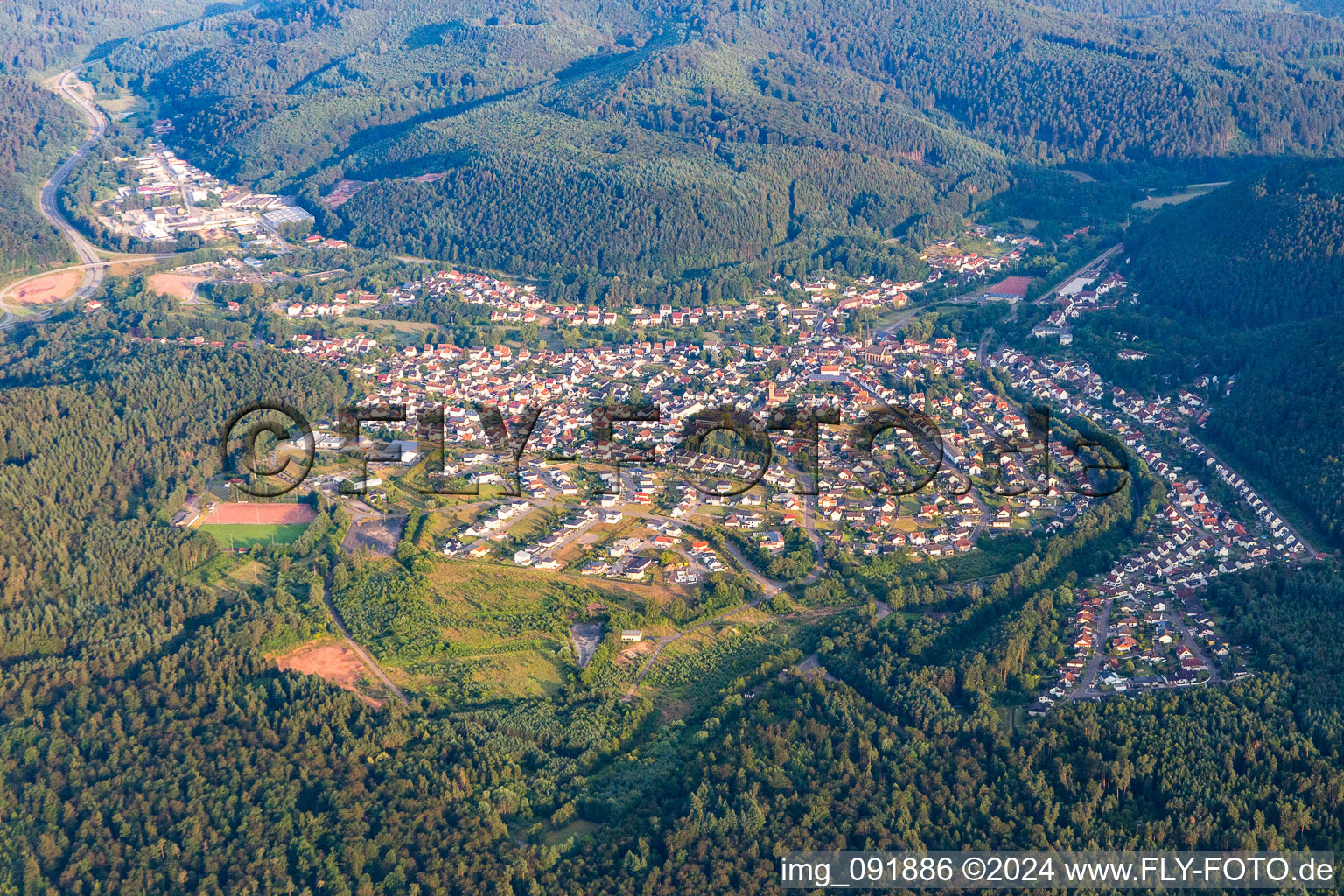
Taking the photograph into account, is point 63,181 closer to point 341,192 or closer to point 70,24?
point 341,192

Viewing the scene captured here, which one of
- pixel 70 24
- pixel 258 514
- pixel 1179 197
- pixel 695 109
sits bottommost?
pixel 70 24

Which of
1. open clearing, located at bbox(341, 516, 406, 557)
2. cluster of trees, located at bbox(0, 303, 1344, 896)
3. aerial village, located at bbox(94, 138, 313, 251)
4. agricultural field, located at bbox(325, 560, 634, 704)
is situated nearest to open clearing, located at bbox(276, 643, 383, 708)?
agricultural field, located at bbox(325, 560, 634, 704)

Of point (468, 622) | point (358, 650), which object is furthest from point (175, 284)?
point (468, 622)

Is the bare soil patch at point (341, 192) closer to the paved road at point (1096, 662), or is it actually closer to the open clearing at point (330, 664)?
the open clearing at point (330, 664)

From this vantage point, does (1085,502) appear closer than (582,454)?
Yes

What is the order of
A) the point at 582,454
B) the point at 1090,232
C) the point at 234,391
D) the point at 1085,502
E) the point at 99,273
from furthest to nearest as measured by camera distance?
the point at 1090,232
the point at 99,273
the point at 234,391
the point at 582,454
the point at 1085,502

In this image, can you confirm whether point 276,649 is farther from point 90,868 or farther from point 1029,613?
point 1029,613

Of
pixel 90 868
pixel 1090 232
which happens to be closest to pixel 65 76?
pixel 1090 232
